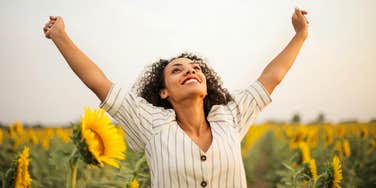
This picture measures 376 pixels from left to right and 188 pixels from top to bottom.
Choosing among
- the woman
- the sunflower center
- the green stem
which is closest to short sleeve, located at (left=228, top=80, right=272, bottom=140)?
the woman

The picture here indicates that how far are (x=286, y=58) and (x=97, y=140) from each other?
1.17m

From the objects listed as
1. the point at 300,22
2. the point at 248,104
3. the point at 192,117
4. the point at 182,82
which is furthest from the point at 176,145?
the point at 300,22

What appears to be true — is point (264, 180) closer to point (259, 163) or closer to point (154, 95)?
point (259, 163)

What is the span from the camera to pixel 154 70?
2615 millimetres

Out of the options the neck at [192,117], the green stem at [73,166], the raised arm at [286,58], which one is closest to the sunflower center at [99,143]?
the green stem at [73,166]

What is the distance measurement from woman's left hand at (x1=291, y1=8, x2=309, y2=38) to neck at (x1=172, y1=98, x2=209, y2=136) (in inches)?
29.0

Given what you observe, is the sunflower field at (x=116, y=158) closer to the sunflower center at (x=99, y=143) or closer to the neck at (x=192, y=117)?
the sunflower center at (x=99, y=143)

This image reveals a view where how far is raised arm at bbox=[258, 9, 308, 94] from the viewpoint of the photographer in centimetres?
233

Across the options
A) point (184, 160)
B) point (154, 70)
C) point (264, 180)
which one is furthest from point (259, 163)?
point (184, 160)

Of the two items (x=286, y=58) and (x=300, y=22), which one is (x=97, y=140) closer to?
(x=286, y=58)

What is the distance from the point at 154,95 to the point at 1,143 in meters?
3.07

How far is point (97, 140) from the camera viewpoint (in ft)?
5.34

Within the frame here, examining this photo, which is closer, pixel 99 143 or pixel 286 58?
pixel 99 143

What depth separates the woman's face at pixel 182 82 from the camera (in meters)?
2.08
